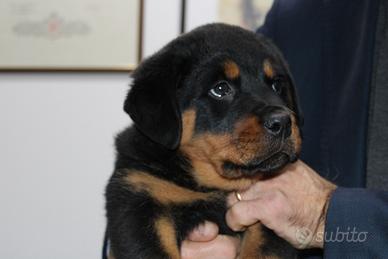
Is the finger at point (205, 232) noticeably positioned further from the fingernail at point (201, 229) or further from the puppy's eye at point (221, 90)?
the puppy's eye at point (221, 90)

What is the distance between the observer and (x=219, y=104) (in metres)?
1.51

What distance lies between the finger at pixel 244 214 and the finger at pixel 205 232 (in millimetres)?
52

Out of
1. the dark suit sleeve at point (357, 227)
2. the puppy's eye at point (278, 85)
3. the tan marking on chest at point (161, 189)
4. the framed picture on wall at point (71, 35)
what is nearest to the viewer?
the dark suit sleeve at point (357, 227)

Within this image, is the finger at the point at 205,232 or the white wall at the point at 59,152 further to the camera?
the white wall at the point at 59,152

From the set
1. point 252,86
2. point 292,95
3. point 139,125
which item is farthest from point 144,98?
point 292,95

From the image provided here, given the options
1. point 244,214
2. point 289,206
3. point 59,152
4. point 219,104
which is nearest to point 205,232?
point 244,214

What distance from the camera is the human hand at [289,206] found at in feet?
4.88

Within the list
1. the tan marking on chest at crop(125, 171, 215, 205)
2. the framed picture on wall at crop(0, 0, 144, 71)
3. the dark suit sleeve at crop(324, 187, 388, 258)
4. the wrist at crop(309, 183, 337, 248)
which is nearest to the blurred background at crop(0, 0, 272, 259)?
the framed picture on wall at crop(0, 0, 144, 71)

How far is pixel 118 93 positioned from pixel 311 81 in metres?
1.16

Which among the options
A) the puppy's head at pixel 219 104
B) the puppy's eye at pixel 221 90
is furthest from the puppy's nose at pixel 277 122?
the puppy's eye at pixel 221 90

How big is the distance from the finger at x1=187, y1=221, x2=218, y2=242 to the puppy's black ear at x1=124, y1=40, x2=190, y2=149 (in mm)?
240

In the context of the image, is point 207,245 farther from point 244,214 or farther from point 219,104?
point 219,104

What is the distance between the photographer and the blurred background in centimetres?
270

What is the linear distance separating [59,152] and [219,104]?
4.80ft
